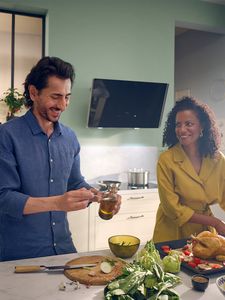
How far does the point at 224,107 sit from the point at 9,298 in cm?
382

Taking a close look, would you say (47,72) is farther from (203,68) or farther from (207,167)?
(203,68)

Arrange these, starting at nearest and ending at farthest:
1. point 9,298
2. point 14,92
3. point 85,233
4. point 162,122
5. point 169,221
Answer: point 9,298, point 169,221, point 85,233, point 14,92, point 162,122

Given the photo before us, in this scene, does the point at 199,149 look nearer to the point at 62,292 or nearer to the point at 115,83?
the point at 62,292

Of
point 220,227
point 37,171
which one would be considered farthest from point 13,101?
point 220,227

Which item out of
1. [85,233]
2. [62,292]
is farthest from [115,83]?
[62,292]

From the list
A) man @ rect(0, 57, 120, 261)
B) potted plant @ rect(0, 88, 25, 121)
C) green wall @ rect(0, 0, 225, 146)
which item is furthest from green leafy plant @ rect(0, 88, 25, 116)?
man @ rect(0, 57, 120, 261)

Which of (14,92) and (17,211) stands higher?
(14,92)

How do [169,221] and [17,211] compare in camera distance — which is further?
[169,221]

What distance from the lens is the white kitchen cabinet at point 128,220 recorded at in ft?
10.4

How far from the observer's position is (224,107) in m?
4.31

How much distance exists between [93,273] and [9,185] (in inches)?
21.3

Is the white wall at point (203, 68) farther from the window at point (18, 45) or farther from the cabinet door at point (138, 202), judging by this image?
the window at point (18, 45)

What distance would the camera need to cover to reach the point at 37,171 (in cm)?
159

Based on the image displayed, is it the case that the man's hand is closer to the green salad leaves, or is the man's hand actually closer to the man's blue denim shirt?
the man's blue denim shirt
